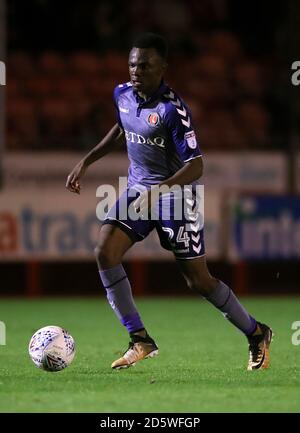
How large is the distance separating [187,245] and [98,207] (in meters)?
7.01

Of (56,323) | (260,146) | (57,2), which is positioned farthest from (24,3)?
(56,323)

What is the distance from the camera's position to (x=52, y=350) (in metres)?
7.05

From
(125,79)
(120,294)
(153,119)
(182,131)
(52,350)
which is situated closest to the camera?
(52,350)

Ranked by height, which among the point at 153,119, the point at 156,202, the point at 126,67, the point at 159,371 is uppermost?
the point at 126,67

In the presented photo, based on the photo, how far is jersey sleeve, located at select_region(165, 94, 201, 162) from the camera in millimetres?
7137

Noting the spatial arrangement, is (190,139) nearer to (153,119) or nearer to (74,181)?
(153,119)

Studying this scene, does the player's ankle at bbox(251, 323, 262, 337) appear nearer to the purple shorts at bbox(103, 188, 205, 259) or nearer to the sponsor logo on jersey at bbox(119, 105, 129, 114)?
the purple shorts at bbox(103, 188, 205, 259)

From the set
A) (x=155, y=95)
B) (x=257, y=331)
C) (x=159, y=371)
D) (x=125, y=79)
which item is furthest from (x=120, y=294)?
(x=125, y=79)

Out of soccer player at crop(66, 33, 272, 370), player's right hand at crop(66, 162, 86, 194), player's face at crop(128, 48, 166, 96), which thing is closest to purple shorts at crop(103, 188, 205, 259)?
soccer player at crop(66, 33, 272, 370)

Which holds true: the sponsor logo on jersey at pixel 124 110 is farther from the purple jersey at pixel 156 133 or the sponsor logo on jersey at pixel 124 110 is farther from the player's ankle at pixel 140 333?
the player's ankle at pixel 140 333

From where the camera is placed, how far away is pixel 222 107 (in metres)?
16.7

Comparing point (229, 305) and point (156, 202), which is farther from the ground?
point (156, 202)

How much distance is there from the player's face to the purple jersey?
0.11 metres

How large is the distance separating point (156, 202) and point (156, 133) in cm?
46
